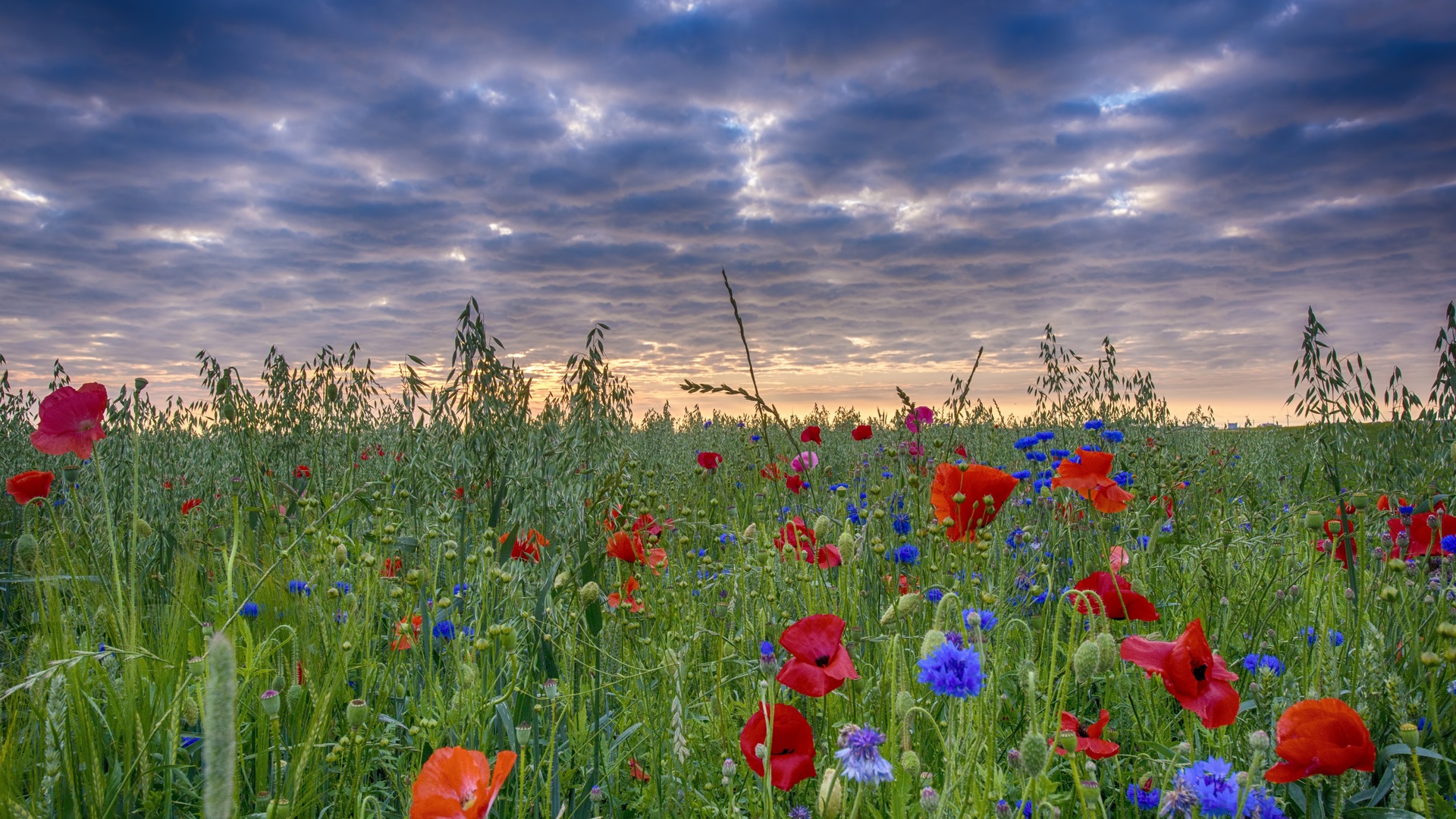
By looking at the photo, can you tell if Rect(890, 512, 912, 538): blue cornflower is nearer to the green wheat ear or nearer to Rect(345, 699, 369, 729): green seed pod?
Rect(345, 699, 369, 729): green seed pod

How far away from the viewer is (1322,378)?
3051 millimetres

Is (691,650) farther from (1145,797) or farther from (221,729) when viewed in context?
(221,729)

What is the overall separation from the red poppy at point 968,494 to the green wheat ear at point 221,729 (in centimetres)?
181

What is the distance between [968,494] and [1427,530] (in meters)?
1.45

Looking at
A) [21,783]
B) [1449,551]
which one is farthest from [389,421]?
[1449,551]

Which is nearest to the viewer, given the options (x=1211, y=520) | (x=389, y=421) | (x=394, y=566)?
(x=394, y=566)

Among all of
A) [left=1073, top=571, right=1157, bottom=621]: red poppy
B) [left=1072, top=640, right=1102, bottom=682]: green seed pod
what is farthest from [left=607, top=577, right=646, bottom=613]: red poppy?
[left=1072, top=640, right=1102, bottom=682]: green seed pod

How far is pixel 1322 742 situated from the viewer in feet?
4.05

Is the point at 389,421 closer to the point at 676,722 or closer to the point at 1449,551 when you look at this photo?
the point at 676,722

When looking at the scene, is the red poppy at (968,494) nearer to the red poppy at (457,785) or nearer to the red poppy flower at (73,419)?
the red poppy at (457,785)

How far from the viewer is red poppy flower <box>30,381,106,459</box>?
6.51ft

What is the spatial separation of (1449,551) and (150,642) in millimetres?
3815

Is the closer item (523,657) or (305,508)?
(523,657)

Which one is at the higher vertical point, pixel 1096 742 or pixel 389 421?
pixel 389 421
